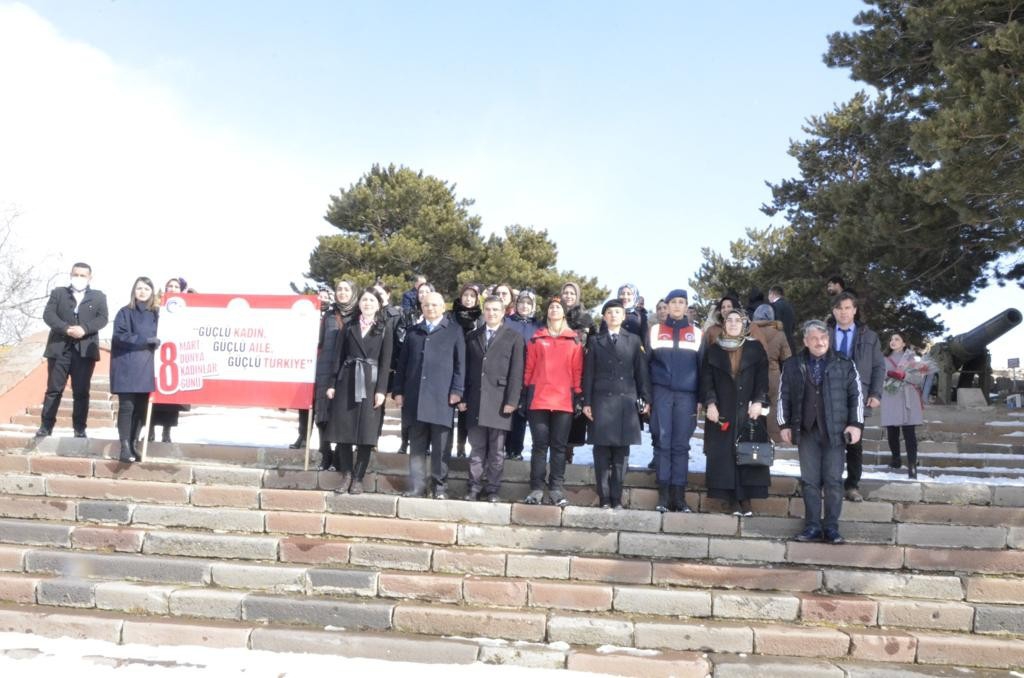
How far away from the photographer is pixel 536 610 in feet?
17.2

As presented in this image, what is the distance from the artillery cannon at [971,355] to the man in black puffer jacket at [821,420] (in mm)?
11152

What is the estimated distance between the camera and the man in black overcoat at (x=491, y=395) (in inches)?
259

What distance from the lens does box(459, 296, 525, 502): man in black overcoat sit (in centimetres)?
659

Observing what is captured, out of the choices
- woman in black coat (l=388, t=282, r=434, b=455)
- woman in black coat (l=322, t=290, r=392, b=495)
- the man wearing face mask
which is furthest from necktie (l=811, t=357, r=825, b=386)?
the man wearing face mask

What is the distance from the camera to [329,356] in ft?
24.3

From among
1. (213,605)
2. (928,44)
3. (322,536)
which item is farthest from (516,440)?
(928,44)

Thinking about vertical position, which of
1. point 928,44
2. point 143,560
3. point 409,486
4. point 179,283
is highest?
point 928,44

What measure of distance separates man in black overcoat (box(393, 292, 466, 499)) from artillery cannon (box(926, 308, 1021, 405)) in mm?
12896

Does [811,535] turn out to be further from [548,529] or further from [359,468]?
[359,468]

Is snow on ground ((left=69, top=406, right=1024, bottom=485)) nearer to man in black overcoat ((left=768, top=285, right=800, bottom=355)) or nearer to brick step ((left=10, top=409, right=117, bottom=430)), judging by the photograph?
brick step ((left=10, top=409, right=117, bottom=430))

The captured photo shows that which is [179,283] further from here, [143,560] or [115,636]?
[115,636]

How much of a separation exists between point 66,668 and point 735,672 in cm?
420

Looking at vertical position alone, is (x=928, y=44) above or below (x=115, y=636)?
above

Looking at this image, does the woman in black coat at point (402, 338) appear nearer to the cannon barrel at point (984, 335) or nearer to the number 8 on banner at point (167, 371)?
the number 8 on banner at point (167, 371)
